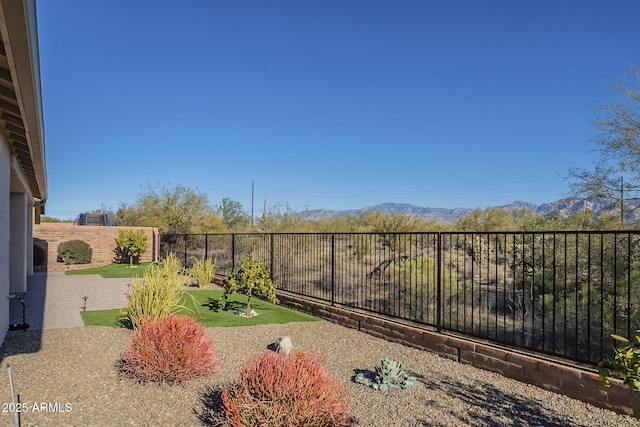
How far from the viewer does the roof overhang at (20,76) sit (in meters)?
2.90

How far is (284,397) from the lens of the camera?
3.47 metres

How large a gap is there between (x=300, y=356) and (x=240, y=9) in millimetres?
12407

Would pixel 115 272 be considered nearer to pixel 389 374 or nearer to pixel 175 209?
pixel 175 209

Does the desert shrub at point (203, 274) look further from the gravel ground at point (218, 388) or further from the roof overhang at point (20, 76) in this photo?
the gravel ground at point (218, 388)

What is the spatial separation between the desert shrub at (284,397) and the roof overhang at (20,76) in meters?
3.13

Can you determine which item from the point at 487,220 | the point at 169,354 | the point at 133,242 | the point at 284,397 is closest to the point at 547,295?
the point at 284,397

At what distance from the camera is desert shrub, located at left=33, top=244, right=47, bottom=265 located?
18.6 m

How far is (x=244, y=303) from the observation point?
35.1 ft

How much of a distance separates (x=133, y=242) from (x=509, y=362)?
19521 mm

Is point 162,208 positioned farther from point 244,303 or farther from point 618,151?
point 618,151

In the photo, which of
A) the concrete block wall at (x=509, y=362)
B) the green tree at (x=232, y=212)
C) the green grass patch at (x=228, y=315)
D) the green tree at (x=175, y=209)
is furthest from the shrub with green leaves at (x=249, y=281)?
the green tree at (x=232, y=212)

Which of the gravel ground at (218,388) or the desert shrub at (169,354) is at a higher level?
the desert shrub at (169,354)

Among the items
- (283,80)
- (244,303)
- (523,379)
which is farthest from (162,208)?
(523,379)

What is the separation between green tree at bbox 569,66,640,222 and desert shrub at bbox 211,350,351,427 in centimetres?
712
